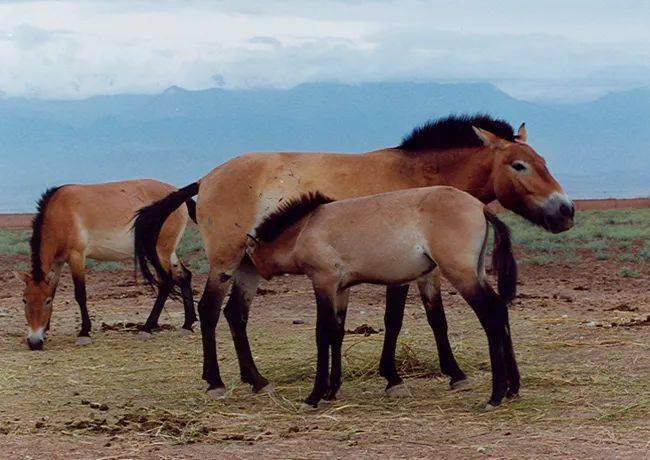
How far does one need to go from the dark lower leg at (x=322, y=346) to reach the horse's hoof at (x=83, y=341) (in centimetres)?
464

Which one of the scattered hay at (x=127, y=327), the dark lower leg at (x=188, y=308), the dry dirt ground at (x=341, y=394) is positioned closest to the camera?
the dry dirt ground at (x=341, y=394)

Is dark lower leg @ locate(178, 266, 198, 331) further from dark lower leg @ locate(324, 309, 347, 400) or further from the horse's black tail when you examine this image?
dark lower leg @ locate(324, 309, 347, 400)

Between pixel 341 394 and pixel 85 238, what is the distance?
5648 mm

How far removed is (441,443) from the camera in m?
6.89

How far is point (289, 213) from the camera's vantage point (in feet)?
28.3

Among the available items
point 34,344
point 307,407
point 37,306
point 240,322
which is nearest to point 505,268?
point 307,407

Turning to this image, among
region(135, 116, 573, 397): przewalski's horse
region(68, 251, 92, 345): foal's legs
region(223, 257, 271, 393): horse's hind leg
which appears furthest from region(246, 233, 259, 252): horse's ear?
region(68, 251, 92, 345): foal's legs

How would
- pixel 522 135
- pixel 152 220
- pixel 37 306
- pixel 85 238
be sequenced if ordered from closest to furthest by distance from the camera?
pixel 522 135, pixel 152 220, pixel 37 306, pixel 85 238

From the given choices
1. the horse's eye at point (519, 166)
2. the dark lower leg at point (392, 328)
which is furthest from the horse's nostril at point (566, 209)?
the dark lower leg at point (392, 328)

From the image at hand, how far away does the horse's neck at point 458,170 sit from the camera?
9219 millimetres

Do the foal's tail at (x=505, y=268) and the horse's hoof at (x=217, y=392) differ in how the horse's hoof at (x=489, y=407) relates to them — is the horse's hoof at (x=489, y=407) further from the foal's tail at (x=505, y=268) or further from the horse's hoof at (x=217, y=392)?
the horse's hoof at (x=217, y=392)

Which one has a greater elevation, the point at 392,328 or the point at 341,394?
the point at 392,328

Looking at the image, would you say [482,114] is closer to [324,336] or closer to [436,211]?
[436,211]

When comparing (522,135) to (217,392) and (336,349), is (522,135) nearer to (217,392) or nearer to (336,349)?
(336,349)
